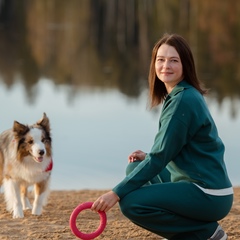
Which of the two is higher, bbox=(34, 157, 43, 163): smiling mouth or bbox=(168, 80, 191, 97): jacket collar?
bbox=(168, 80, 191, 97): jacket collar

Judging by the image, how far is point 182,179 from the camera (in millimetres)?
5055

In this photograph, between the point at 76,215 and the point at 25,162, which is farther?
the point at 25,162

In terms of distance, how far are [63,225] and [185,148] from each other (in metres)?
1.72

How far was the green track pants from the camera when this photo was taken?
Result: 4910 millimetres

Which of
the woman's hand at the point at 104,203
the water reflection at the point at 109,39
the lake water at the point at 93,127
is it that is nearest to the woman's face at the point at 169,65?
the woman's hand at the point at 104,203

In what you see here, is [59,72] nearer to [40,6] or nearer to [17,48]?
[17,48]

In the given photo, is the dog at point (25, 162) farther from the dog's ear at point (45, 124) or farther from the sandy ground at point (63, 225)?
the sandy ground at point (63, 225)

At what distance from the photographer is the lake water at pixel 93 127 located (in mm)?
10391

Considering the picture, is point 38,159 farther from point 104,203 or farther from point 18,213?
point 104,203

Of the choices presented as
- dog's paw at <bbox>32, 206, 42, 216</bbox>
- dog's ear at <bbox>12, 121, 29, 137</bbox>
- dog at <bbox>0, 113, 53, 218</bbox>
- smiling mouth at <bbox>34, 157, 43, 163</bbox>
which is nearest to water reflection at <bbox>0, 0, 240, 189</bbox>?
dog at <bbox>0, 113, 53, 218</bbox>

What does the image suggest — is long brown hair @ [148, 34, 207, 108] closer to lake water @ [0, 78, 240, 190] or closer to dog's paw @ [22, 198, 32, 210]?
dog's paw @ [22, 198, 32, 210]

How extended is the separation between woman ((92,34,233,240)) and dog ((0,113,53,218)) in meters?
2.08

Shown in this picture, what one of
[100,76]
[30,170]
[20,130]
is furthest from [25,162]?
[100,76]

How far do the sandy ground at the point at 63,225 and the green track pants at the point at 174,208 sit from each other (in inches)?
34.7
